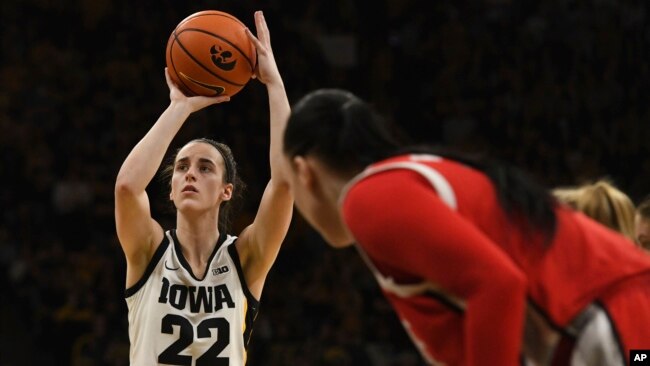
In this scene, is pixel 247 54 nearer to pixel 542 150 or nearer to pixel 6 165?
pixel 6 165

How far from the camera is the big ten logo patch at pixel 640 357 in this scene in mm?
2020

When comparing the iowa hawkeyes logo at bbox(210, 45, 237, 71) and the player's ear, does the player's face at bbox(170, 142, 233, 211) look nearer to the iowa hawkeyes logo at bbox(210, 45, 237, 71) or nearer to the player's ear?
the player's ear

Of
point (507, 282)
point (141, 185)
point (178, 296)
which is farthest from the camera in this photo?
point (178, 296)

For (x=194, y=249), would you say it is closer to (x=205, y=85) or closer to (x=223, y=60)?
(x=205, y=85)

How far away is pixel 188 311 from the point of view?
3.57 meters

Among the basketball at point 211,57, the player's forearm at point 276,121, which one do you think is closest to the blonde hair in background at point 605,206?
the player's forearm at point 276,121

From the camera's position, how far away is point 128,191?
11.3ft

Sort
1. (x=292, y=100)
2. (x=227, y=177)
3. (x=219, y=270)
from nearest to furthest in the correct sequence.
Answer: (x=219, y=270), (x=227, y=177), (x=292, y=100)

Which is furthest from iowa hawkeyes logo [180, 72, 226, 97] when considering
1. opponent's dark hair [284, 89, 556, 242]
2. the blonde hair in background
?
opponent's dark hair [284, 89, 556, 242]

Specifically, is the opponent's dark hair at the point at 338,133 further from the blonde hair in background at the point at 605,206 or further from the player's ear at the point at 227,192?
the player's ear at the point at 227,192

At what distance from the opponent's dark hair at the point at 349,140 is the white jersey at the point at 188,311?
1.54 meters

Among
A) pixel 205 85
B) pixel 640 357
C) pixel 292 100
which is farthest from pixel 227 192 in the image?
pixel 292 100

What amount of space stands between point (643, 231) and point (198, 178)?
1772mm

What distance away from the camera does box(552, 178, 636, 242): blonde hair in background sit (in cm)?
287
